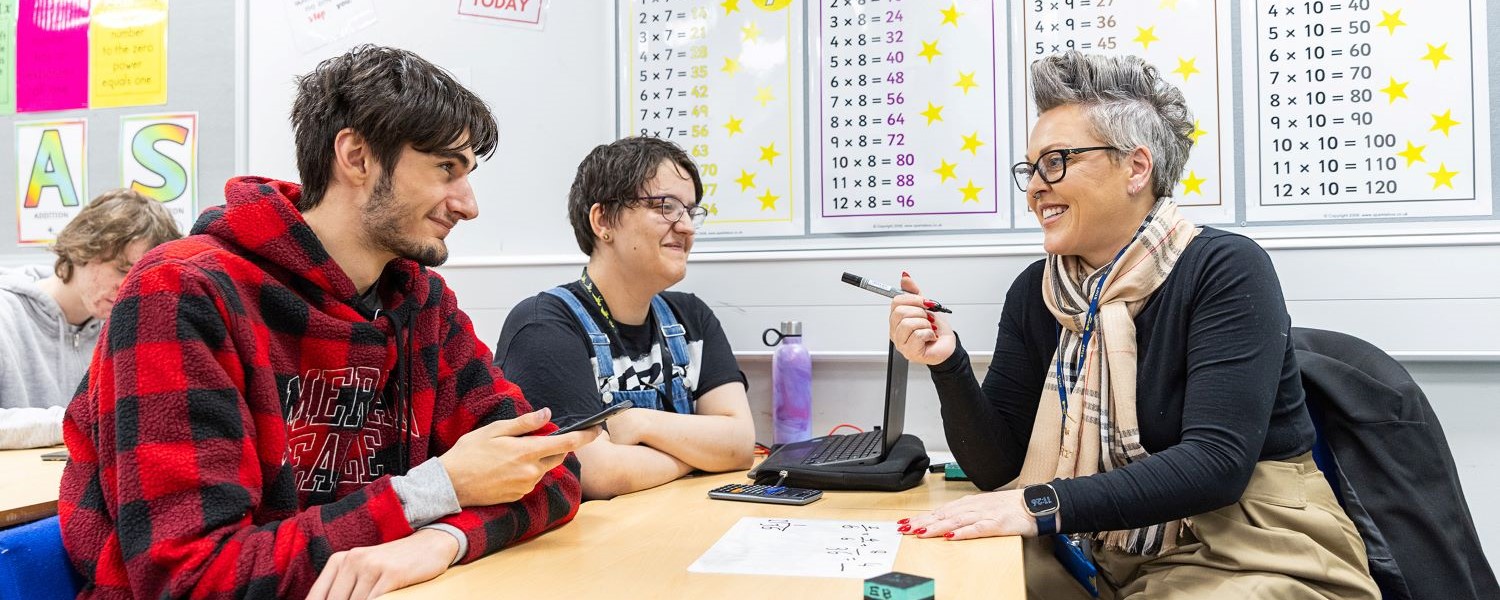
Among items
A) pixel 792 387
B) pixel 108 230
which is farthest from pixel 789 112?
pixel 108 230

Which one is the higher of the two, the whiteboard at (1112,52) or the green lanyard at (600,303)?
the whiteboard at (1112,52)

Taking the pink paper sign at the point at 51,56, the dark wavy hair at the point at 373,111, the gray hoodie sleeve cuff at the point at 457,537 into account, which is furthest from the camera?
the pink paper sign at the point at 51,56

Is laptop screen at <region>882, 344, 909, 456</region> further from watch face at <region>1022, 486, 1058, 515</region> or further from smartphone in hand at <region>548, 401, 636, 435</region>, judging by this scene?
smartphone in hand at <region>548, 401, 636, 435</region>

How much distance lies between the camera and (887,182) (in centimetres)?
221

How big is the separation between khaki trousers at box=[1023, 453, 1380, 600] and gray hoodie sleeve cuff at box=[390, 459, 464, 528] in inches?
39.1

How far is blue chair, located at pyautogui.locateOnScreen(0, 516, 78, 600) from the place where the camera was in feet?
3.38

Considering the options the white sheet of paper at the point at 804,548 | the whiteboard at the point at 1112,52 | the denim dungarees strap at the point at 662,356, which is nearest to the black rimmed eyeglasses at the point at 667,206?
the denim dungarees strap at the point at 662,356

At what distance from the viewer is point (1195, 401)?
1.38 meters

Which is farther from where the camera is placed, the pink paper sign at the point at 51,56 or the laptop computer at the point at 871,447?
the pink paper sign at the point at 51,56

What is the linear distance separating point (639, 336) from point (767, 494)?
571mm

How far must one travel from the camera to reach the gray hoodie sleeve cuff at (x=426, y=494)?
3.80 feet

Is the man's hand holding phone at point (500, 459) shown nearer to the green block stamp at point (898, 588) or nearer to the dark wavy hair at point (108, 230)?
the green block stamp at point (898, 588)

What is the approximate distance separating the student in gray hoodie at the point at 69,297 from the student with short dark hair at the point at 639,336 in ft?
3.74

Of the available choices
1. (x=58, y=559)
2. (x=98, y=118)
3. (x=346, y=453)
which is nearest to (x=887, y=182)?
(x=346, y=453)
